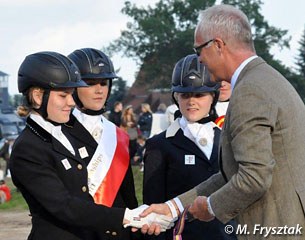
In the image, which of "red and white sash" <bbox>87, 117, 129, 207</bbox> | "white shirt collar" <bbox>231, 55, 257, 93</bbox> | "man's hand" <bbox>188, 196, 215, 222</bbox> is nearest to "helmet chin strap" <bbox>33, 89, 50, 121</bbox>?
"red and white sash" <bbox>87, 117, 129, 207</bbox>

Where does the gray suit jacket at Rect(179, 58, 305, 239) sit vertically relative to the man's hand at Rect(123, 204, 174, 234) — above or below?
above

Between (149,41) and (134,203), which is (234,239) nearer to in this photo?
(134,203)

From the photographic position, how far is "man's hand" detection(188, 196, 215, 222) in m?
4.36

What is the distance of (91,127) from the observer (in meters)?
5.79

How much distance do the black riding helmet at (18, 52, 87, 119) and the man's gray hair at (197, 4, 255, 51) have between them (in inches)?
48.1

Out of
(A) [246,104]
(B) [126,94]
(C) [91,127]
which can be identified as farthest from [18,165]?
(B) [126,94]

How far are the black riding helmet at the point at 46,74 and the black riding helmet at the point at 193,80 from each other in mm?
1001

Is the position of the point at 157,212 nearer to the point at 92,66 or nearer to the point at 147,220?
the point at 147,220

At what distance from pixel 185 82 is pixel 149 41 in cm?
7456

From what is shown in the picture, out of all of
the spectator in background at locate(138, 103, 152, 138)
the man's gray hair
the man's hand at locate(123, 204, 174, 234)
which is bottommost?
the spectator in background at locate(138, 103, 152, 138)

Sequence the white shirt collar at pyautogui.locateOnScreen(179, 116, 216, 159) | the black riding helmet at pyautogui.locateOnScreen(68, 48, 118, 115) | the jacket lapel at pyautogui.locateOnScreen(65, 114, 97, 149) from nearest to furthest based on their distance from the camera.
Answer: the jacket lapel at pyautogui.locateOnScreen(65, 114, 97, 149), the white shirt collar at pyautogui.locateOnScreen(179, 116, 216, 159), the black riding helmet at pyautogui.locateOnScreen(68, 48, 118, 115)

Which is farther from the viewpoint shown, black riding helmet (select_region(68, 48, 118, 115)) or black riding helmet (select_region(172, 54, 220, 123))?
black riding helmet (select_region(68, 48, 118, 115))

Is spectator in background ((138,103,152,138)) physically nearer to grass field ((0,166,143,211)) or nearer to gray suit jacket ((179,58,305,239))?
grass field ((0,166,143,211))

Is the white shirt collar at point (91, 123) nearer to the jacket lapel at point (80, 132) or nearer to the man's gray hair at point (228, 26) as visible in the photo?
the jacket lapel at point (80, 132)
